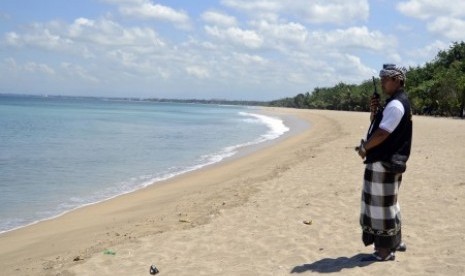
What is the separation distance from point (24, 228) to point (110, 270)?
3583 millimetres

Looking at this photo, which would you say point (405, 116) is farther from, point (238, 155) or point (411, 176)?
point (238, 155)

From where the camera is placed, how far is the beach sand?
5090mm

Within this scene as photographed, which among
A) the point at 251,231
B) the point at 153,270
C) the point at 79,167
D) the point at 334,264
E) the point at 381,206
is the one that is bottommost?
the point at 79,167

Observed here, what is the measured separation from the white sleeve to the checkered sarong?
351 mm

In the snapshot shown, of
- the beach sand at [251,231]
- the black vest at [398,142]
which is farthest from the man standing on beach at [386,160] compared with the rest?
the beach sand at [251,231]

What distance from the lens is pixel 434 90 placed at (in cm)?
4953

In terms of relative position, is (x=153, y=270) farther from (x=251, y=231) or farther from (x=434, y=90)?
(x=434, y=90)

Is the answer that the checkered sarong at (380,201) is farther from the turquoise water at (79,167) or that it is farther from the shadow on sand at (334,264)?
the turquoise water at (79,167)

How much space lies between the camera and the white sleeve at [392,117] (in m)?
4.27

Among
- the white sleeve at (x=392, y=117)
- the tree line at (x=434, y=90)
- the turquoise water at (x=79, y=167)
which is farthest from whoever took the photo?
the tree line at (x=434, y=90)

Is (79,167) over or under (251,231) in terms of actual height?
under

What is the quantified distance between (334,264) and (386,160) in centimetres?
122

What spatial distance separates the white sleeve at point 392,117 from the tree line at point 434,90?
1582 centimetres

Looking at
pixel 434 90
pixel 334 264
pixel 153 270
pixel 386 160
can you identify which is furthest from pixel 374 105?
pixel 434 90
